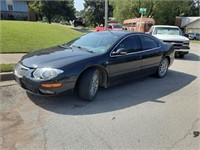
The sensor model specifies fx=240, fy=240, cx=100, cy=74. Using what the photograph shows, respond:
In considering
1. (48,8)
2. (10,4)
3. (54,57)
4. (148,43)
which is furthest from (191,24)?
(54,57)

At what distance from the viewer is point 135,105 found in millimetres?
5008

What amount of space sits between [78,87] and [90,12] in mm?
63915

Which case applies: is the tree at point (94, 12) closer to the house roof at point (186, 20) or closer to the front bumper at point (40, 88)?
the house roof at point (186, 20)

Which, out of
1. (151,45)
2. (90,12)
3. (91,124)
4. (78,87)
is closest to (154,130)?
(91,124)

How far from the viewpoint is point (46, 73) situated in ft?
14.6

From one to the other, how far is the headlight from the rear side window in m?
2.93

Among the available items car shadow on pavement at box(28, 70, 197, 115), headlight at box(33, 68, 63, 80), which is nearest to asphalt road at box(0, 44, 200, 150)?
car shadow on pavement at box(28, 70, 197, 115)

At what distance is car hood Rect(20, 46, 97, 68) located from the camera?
15.1 ft

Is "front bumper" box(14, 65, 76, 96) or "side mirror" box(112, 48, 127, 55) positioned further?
"side mirror" box(112, 48, 127, 55)

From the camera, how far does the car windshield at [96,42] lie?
217 inches

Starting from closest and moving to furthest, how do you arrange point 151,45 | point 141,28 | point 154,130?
point 154,130 → point 151,45 → point 141,28

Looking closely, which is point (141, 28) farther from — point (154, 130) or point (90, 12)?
point (90, 12)

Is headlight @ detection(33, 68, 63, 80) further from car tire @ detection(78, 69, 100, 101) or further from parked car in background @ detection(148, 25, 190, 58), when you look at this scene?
parked car in background @ detection(148, 25, 190, 58)

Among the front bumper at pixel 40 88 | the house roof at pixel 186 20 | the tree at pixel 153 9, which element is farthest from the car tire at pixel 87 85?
the house roof at pixel 186 20
